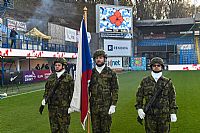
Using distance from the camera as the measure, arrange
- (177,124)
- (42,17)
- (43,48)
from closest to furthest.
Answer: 1. (177,124)
2. (43,48)
3. (42,17)

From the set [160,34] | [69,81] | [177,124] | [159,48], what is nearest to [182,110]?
[177,124]

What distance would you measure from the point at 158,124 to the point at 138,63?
41.5 metres

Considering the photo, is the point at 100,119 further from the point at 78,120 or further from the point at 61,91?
the point at 78,120

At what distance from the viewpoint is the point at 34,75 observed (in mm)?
25938

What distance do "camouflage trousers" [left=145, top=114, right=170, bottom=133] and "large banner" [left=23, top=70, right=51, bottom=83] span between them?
19869 millimetres

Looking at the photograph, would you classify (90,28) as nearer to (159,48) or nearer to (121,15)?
(121,15)

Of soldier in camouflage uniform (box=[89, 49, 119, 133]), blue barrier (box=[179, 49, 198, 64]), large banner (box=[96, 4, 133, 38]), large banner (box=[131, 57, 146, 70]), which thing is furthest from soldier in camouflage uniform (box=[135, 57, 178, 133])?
blue barrier (box=[179, 49, 198, 64])

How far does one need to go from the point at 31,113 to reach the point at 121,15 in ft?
105

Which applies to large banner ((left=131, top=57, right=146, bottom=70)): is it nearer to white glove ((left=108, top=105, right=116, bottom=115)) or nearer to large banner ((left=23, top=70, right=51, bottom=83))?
large banner ((left=23, top=70, right=51, bottom=83))

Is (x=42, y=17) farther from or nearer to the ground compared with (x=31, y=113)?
farther from the ground

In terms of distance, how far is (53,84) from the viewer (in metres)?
5.94

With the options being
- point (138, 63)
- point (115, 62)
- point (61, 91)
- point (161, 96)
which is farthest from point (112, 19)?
point (161, 96)

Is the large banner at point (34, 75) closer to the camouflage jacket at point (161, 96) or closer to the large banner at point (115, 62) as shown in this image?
the large banner at point (115, 62)

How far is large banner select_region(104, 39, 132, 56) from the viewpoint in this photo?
4209 cm
